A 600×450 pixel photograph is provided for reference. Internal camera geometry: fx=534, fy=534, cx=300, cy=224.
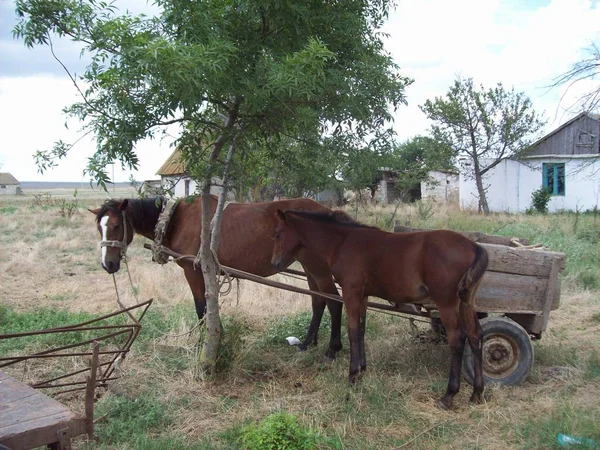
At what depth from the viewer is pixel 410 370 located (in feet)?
18.1

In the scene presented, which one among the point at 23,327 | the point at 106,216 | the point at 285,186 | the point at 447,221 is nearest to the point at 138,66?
the point at 106,216

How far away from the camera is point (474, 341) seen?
190 inches

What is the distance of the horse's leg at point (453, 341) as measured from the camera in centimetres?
471

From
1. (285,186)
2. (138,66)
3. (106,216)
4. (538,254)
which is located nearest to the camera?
(138,66)

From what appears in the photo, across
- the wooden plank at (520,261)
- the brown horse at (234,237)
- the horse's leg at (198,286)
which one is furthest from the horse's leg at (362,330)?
the horse's leg at (198,286)

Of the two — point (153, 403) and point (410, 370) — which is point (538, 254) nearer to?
point (410, 370)

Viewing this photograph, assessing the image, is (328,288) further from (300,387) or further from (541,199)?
(541,199)

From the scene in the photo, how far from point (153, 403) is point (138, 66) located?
2.82m

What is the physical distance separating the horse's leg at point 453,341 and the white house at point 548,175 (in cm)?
2267

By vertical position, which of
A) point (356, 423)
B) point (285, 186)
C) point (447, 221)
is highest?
point (285, 186)

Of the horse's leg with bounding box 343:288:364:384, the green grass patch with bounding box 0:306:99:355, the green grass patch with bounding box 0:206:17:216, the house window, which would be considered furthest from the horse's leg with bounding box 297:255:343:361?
the green grass patch with bounding box 0:206:17:216

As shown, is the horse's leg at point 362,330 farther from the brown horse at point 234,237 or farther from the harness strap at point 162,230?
the harness strap at point 162,230

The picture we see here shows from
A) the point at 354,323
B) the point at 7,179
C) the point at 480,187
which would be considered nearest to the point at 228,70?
the point at 354,323

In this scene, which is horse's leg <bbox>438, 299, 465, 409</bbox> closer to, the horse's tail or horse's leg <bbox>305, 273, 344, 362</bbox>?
the horse's tail
